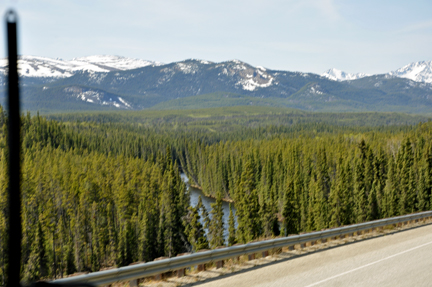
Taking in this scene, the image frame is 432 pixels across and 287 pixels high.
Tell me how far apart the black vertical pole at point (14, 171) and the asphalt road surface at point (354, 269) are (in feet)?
41.0

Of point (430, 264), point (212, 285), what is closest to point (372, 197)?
point (430, 264)

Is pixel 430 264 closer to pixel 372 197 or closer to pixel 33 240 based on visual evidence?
A: pixel 33 240

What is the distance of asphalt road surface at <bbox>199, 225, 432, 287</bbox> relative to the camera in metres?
15.6

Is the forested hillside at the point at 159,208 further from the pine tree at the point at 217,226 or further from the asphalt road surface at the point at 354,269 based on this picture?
the asphalt road surface at the point at 354,269

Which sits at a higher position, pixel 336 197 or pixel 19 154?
pixel 19 154

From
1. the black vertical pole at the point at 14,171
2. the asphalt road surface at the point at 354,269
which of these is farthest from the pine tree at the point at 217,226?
the black vertical pole at the point at 14,171

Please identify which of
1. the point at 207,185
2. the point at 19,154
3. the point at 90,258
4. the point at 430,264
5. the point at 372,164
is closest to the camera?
the point at 19,154

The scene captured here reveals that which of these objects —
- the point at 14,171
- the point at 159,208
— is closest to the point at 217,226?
the point at 159,208

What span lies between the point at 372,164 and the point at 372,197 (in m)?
21.8

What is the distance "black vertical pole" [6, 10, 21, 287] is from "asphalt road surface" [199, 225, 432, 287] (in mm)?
12505

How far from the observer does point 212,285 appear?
1471 centimetres

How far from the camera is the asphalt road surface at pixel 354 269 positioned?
15555 mm

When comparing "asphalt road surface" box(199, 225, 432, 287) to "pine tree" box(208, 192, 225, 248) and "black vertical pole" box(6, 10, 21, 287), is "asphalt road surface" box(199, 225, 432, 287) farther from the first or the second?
"pine tree" box(208, 192, 225, 248)

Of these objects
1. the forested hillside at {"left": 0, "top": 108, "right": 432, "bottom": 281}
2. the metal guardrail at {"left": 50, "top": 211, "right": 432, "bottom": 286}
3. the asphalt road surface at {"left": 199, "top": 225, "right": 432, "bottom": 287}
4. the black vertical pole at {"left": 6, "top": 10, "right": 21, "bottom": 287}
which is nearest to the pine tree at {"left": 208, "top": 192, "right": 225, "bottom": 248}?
the forested hillside at {"left": 0, "top": 108, "right": 432, "bottom": 281}
